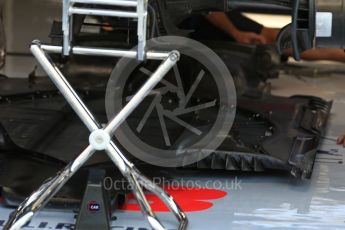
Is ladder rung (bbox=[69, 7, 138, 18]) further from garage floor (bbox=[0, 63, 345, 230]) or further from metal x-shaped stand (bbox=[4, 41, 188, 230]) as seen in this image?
garage floor (bbox=[0, 63, 345, 230])

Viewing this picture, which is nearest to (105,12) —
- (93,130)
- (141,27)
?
(141,27)

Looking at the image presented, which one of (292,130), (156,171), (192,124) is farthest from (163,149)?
(292,130)

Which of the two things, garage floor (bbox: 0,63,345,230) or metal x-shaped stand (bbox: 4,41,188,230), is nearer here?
metal x-shaped stand (bbox: 4,41,188,230)

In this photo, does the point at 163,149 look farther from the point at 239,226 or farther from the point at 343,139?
the point at 343,139

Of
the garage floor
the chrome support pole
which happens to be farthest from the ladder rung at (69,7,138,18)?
the garage floor

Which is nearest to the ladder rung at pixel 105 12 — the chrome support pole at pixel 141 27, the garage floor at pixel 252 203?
the chrome support pole at pixel 141 27

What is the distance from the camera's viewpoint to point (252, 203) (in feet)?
8.07

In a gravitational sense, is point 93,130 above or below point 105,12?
below

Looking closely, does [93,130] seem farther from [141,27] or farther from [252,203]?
[252,203]

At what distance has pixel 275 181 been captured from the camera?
8.82ft

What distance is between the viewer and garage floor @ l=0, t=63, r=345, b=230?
2.26m

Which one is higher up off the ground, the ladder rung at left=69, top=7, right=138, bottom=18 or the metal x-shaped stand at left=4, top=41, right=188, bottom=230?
the ladder rung at left=69, top=7, right=138, bottom=18

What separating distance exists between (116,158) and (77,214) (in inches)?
9.3

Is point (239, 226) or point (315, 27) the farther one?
point (315, 27)
